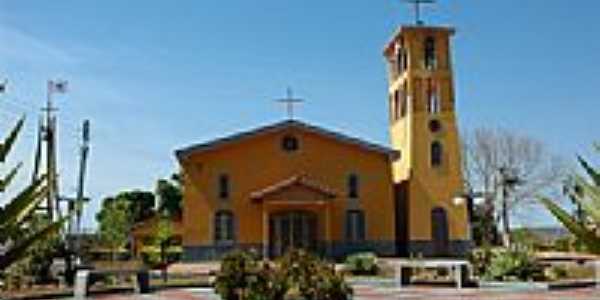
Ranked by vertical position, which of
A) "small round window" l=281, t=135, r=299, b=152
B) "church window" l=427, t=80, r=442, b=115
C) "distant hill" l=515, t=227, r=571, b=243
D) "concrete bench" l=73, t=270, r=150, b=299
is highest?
"church window" l=427, t=80, r=442, b=115

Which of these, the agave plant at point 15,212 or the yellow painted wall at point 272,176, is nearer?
the agave plant at point 15,212

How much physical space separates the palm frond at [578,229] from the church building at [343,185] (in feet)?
104

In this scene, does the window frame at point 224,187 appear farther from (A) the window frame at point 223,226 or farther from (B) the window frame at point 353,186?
(B) the window frame at point 353,186

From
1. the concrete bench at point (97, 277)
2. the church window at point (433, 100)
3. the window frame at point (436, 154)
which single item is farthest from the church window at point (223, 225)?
the concrete bench at point (97, 277)

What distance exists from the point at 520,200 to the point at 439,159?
24.7 ft

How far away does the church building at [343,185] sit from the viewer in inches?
1371

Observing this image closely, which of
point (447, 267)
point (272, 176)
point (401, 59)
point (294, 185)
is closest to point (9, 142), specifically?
point (447, 267)

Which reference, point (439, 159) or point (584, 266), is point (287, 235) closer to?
point (439, 159)

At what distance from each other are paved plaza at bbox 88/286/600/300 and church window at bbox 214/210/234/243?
14036 mm

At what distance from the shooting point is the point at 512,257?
20.5 m

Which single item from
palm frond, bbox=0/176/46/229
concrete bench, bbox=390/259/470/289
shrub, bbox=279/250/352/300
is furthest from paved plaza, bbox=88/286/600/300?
palm frond, bbox=0/176/46/229

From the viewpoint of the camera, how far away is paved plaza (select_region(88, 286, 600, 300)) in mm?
16922

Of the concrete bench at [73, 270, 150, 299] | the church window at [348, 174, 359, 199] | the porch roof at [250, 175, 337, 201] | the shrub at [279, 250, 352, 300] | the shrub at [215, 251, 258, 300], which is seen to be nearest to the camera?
the shrub at [279, 250, 352, 300]

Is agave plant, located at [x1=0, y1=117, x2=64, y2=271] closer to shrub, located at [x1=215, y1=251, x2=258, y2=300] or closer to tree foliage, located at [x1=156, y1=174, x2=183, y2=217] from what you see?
shrub, located at [x1=215, y1=251, x2=258, y2=300]
